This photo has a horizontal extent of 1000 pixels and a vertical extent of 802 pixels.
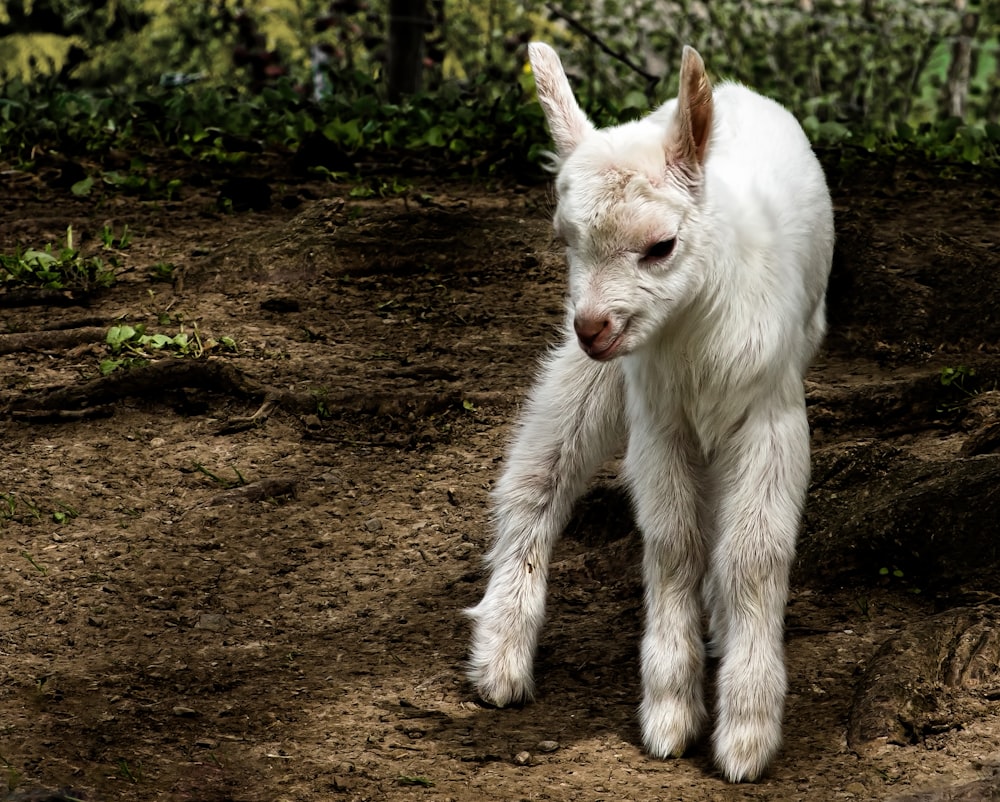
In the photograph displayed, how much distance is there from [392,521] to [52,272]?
236 cm

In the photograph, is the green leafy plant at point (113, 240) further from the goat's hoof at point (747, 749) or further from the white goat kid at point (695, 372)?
the goat's hoof at point (747, 749)

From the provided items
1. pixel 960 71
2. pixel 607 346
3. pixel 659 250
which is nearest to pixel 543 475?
pixel 607 346

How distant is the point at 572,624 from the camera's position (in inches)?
184

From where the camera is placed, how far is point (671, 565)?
13.1 feet

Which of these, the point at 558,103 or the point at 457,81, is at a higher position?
the point at 558,103

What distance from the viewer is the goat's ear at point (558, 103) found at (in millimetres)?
3734

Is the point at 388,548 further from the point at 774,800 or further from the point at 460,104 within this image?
the point at 460,104

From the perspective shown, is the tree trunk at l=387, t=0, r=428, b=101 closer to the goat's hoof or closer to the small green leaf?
the small green leaf

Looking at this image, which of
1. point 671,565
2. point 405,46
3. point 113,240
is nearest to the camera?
point 671,565

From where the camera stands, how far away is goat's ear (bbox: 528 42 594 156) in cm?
373

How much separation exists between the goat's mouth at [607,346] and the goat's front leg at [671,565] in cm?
50

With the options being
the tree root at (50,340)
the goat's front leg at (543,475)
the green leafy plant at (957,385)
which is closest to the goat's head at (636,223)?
the goat's front leg at (543,475)

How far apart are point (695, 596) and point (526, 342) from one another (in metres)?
2.43

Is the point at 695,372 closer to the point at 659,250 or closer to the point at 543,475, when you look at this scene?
the point at 659,250
